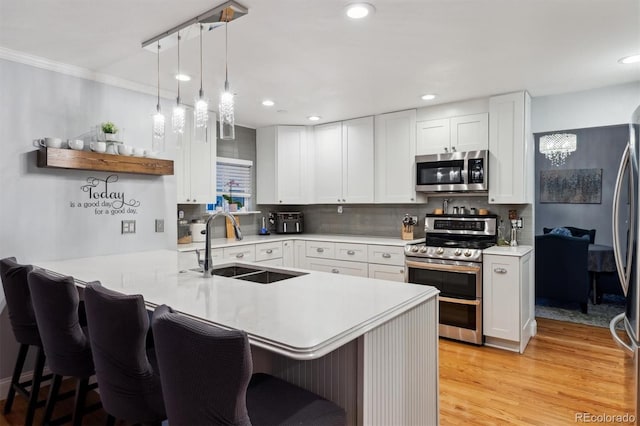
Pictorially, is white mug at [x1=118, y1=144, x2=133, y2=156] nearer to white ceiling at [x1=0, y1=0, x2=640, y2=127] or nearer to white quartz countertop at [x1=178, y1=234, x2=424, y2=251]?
white ceiling at [x1=0, y1=0, x2=640, y2=127]

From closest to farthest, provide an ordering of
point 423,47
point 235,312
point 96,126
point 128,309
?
point 128,309, point 235,312, point 423,47, point 96,126

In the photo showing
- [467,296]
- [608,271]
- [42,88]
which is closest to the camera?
[42,88]

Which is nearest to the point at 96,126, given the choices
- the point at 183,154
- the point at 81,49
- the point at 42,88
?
the point at 42,88

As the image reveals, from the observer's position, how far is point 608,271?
4.74m

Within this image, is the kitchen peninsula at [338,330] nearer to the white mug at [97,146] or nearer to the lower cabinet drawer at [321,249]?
the white mug at [97,146]

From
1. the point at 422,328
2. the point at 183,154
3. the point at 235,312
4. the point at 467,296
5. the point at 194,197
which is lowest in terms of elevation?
the point at 467,296

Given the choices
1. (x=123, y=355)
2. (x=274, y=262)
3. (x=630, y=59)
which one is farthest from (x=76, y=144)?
(x=630, y=59)

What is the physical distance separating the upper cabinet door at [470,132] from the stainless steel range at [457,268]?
73 cm

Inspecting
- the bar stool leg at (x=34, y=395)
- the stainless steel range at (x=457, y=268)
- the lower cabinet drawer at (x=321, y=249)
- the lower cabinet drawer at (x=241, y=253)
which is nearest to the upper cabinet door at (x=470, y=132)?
the stainless steel range at (x=457, y=268)

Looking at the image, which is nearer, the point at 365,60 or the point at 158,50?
the point at 158,50

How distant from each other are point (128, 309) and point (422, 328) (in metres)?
1.24

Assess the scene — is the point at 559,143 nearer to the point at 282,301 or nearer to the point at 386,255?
the point at 386,255

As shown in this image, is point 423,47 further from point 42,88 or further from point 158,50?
point 42,88

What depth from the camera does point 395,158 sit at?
4.40m
